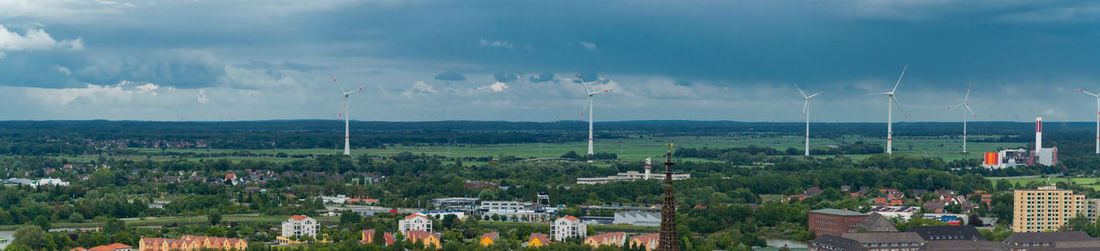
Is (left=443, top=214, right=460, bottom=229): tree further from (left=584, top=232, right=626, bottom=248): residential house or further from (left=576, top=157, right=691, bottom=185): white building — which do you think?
(left=576, top=157, right=691, bottom=185): white building

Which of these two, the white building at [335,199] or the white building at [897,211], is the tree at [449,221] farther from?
the white building at [897,211]

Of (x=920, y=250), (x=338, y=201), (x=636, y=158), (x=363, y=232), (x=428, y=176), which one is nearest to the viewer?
(x=920, y=250)

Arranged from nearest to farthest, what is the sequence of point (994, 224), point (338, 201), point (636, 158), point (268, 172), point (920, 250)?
point (920, 250)
point (994, 224)
point (338, 201)
point (268, 172)
point (636, 158)

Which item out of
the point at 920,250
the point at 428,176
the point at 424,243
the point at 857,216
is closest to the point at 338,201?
the point at 428,176

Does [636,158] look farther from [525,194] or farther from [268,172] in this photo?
[525,194]

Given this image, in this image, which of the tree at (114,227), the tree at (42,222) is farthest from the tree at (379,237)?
the tree at (42,222)

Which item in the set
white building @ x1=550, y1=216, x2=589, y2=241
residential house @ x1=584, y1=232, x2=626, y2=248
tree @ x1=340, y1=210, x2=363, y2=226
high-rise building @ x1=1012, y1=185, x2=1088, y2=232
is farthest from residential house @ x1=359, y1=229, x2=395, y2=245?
high-rise building @ x1=1012, y1=185, x2=1088, y2=232
